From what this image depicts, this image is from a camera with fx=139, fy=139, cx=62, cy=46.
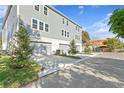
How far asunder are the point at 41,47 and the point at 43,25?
2.94 meters

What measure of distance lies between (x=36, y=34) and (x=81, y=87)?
12.1m

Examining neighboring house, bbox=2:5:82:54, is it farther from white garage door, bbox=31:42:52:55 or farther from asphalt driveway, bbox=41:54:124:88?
asphalt driveway, bbox=41:54:124:88

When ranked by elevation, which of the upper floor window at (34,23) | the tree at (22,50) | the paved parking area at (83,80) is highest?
the upper floor window at (34,23)

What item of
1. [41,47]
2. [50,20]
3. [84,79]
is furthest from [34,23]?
[84,79]

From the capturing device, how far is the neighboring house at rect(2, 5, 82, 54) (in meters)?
15.5

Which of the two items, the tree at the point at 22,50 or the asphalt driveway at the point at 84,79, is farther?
the tree at the point at 22,50

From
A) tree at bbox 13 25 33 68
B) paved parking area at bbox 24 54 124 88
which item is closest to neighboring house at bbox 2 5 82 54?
tree at bbox 13 25 33 68

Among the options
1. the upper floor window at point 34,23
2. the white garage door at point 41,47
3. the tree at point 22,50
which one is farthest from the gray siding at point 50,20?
the tree at point 22,50

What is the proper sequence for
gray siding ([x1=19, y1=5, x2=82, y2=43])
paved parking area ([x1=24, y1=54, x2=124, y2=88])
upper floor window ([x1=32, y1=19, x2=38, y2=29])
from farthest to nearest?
upper floor window ([x1=32, y1=19, x2=38, y2=29]), gray siding ([x1=19, y1=5, x2=82, y2=43]), paved parking area ([x1=24, y1=54, x2=124, y2=88])

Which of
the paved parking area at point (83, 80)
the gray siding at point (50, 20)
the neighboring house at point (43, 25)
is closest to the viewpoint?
the paved parking area at point (83, 80)

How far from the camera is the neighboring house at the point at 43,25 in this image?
15.5 m

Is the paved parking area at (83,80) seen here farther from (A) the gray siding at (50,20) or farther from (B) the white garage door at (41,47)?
(A) the gray siding at (50,20)

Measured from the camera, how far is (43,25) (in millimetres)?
18500
